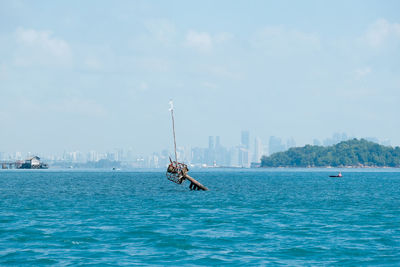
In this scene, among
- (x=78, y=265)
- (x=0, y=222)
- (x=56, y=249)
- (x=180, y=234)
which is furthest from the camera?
(x=0, y=222)

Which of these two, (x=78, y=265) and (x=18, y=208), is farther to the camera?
(x=18, y=208)

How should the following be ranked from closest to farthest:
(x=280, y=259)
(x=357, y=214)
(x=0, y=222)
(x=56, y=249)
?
(x=280, y=259)
(x=56, y=249)
(x=0, y=222)
(x=357, y=214)

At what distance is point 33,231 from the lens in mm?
36062

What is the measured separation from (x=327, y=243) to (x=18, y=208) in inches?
1340

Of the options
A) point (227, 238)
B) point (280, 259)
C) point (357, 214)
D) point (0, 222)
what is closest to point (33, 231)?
point (0, 222)

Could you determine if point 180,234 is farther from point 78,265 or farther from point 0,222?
point 0,222

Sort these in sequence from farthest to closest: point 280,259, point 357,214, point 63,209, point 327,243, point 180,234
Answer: point 63,209 → point 357,214 → point 180,234 → point 327,243 → point 280,259

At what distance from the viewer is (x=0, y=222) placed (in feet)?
135

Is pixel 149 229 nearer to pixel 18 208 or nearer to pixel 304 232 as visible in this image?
pixel 304 232

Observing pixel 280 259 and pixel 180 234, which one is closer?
pixel 280 259

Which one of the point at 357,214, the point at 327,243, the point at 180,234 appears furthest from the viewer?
the point at 357,214

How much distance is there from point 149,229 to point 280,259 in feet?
41.4

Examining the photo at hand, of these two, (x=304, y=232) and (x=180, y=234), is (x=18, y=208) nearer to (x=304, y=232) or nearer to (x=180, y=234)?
(x=180, y=234)

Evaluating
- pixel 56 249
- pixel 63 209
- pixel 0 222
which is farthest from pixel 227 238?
pixel 63 209
